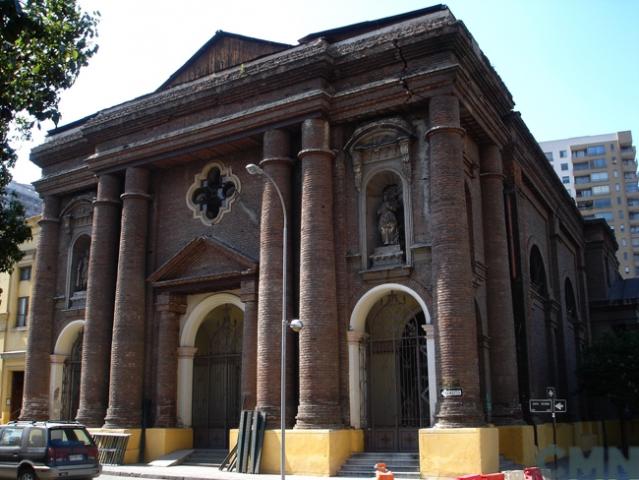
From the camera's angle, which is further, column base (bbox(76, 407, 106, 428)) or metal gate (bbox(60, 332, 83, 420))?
metal gate (bbox(60, 332, 83, 420))

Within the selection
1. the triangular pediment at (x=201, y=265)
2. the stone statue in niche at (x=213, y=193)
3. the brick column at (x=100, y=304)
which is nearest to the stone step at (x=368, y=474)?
the triangular pediment at (x=201, y=265)

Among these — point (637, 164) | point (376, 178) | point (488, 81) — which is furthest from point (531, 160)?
point (637, 164)

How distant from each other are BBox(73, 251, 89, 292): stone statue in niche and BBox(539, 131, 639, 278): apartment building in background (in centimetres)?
7472

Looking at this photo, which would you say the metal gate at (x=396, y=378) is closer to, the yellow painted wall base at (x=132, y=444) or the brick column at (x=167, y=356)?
the brick column at (x=167, y=356)

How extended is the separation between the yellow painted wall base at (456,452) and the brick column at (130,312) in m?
10.3

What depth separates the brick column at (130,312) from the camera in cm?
2386

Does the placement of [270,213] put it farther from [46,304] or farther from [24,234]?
[46,304]

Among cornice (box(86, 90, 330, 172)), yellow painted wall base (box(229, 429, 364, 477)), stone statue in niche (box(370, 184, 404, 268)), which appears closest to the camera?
yellow painted wall base (box(229, 429, 364, 477))

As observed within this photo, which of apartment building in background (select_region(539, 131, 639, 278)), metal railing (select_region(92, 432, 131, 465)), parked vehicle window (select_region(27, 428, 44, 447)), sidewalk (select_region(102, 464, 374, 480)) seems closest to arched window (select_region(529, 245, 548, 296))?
sidewalk (select_region(102, 464, 374, 480))

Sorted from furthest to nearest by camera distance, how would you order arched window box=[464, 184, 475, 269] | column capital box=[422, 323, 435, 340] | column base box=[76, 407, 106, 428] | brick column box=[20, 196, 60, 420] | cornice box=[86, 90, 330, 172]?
brick column box=[20, 196, 60, 420]
column base box=[76, 407, 106, 428]
cornice box=[86, 90, 330, 172]
arched window box=[464, 184, 475, 269]
column capital box=[422, 323, 435, 340]

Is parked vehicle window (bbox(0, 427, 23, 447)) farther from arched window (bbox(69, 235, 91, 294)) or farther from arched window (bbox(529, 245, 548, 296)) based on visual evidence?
arched window (bbox(529, 245, 548, 296))

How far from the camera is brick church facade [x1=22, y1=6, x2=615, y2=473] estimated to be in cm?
2022

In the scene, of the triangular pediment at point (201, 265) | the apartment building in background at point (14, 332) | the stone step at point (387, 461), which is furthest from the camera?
the apartment building in background at point (14, 332)

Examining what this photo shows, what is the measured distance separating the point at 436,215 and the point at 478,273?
3.33 meters
